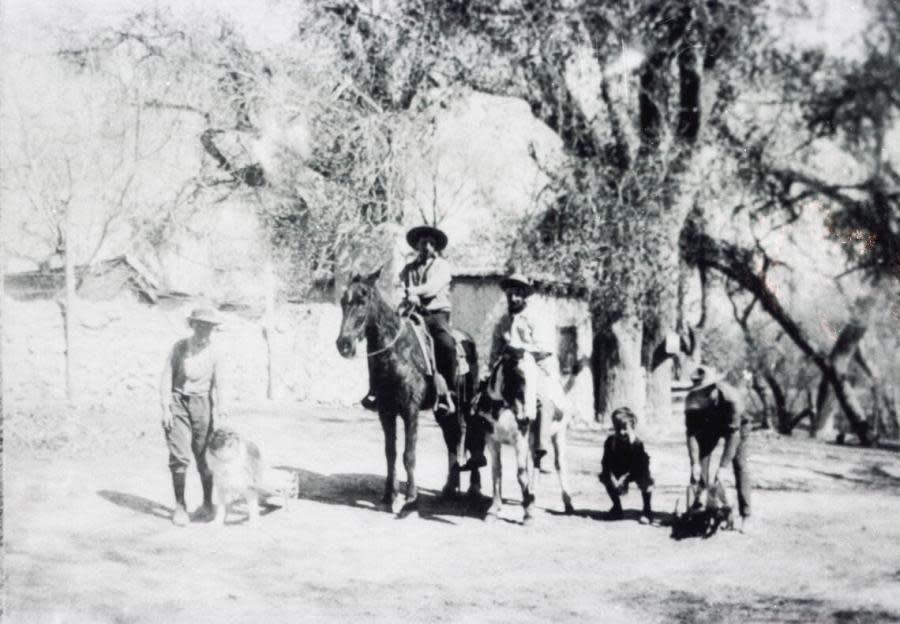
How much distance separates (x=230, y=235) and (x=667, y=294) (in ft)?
15.2

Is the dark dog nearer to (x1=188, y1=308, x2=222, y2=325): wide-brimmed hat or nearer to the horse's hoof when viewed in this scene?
the horse's hoof

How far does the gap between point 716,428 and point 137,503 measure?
13.7 ft

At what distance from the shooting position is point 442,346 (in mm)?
6023

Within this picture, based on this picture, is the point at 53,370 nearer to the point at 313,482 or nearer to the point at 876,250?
the point at 313,482

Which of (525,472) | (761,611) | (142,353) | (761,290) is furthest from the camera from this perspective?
(761,290)

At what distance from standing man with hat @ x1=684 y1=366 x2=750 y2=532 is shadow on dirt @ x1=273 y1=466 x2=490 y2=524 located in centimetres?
178

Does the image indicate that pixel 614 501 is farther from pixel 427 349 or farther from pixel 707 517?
pixel 427 349

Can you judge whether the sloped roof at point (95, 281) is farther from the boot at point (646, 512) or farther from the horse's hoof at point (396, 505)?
the boot at point (646, 512)

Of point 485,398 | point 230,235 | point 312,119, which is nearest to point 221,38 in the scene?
point 312,119

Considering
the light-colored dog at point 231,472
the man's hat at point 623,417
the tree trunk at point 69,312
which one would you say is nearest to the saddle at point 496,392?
the man's hat at point 623,417

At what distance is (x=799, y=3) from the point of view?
17.0ft

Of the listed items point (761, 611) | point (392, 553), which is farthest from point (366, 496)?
point (761, 611)

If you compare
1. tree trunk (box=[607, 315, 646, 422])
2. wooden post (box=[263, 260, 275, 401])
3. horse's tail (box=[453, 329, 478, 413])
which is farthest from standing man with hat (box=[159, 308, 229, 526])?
tree trunk (box=[607, 315, 646, 422])

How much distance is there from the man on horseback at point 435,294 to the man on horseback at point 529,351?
430mm
